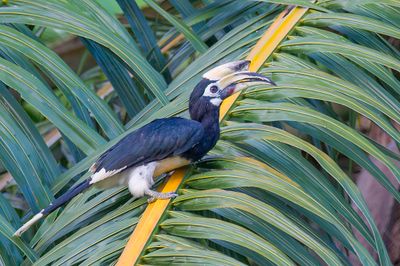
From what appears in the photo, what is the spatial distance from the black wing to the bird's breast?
0.01 meters

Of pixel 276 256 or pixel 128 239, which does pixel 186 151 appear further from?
pixel 276 256

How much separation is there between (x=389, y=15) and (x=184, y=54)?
2.72 feet

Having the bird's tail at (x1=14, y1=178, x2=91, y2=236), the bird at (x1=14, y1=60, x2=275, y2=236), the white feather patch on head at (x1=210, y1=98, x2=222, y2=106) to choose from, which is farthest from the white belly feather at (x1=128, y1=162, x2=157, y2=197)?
the white feather patch on head at (x1=210, y1=98, x2=222, y2=106)

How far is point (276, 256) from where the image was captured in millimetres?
1947

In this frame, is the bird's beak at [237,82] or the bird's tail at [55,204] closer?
the bird's tail at [55,204]

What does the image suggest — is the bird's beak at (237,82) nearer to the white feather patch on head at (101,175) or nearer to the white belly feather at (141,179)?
the white belly feather at (141,179)

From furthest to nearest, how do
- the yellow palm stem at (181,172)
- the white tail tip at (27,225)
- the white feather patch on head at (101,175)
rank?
the white feather patch on head at (101,175)
the white tail tip at (27,225)
the yellow palm stem at (181,172)

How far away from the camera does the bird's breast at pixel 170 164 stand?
7.96 feet

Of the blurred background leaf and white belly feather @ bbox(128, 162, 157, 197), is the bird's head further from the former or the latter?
white belly feather @ bbox(128, 162, 157, 197)

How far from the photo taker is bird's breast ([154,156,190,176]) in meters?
2.43

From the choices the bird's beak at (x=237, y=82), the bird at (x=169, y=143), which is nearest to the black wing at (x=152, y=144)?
the bird at (x=169, y=143)

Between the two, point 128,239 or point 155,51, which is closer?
point 128,239

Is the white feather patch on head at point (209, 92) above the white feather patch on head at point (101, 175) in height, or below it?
above

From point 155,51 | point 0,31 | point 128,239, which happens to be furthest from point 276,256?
point 155,51
